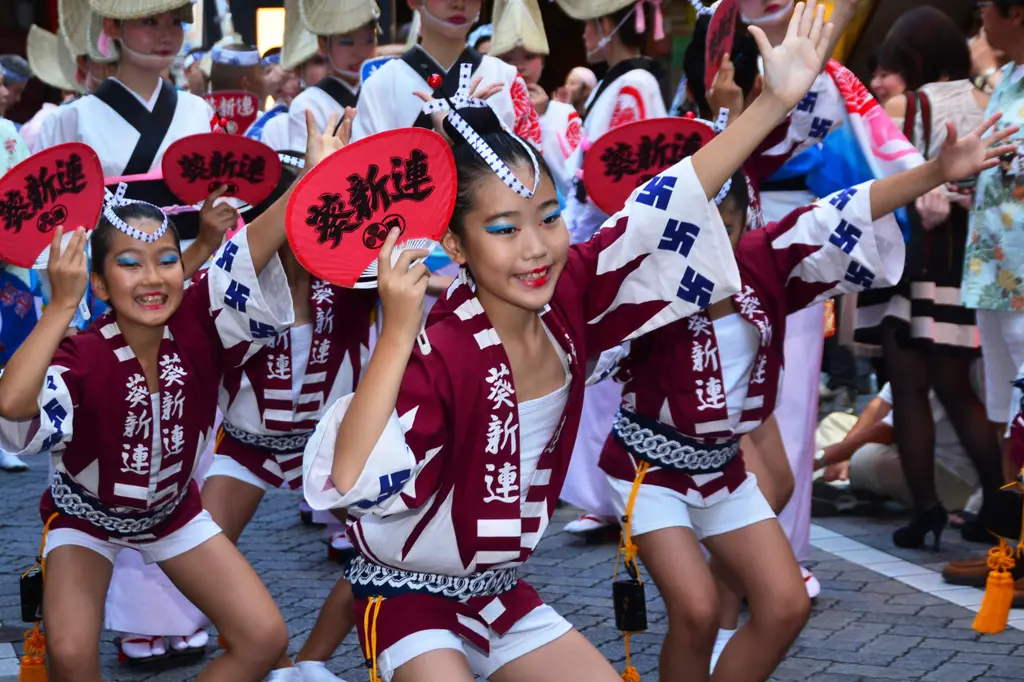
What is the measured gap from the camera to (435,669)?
271 centimetres

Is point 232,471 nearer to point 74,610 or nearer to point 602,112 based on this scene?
point 74,610

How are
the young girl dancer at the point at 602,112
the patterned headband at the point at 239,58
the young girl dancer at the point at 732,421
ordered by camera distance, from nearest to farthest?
the young girl dancer at the point at 732,421 → the young girl dancer at the point at 602,112 → the patterned headband at the point at 239,58

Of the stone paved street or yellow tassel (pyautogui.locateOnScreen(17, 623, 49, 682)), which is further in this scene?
the stone paved street

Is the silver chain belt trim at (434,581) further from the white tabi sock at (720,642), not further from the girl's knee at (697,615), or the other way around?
the white tabi sock at (720,642)

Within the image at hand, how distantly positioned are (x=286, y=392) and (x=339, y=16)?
217 centimetres

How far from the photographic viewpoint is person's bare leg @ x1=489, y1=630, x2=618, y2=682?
283 centimetres

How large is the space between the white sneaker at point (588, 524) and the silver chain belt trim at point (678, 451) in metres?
2.21

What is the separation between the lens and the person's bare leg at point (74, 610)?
135 inches

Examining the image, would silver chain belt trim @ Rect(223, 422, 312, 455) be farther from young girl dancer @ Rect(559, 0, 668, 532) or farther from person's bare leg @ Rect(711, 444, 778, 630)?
young girl dancer @ Rect(559, 0, 668, 532)

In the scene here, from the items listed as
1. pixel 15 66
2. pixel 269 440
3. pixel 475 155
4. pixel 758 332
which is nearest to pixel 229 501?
pixel 269 440

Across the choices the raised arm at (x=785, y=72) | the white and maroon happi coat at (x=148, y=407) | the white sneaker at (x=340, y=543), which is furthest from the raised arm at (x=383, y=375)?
the white sneaker at (x=340, y=543)

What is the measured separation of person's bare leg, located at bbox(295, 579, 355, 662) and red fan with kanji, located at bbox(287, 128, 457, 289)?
129 cm

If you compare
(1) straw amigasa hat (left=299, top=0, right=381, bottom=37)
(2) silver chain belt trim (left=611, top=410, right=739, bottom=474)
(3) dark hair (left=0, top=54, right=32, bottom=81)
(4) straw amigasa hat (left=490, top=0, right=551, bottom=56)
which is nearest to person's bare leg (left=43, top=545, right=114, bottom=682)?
(2) silver chain belt trim (left=611, top=410, right=739, bottom=474)

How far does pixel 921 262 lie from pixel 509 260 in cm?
329
